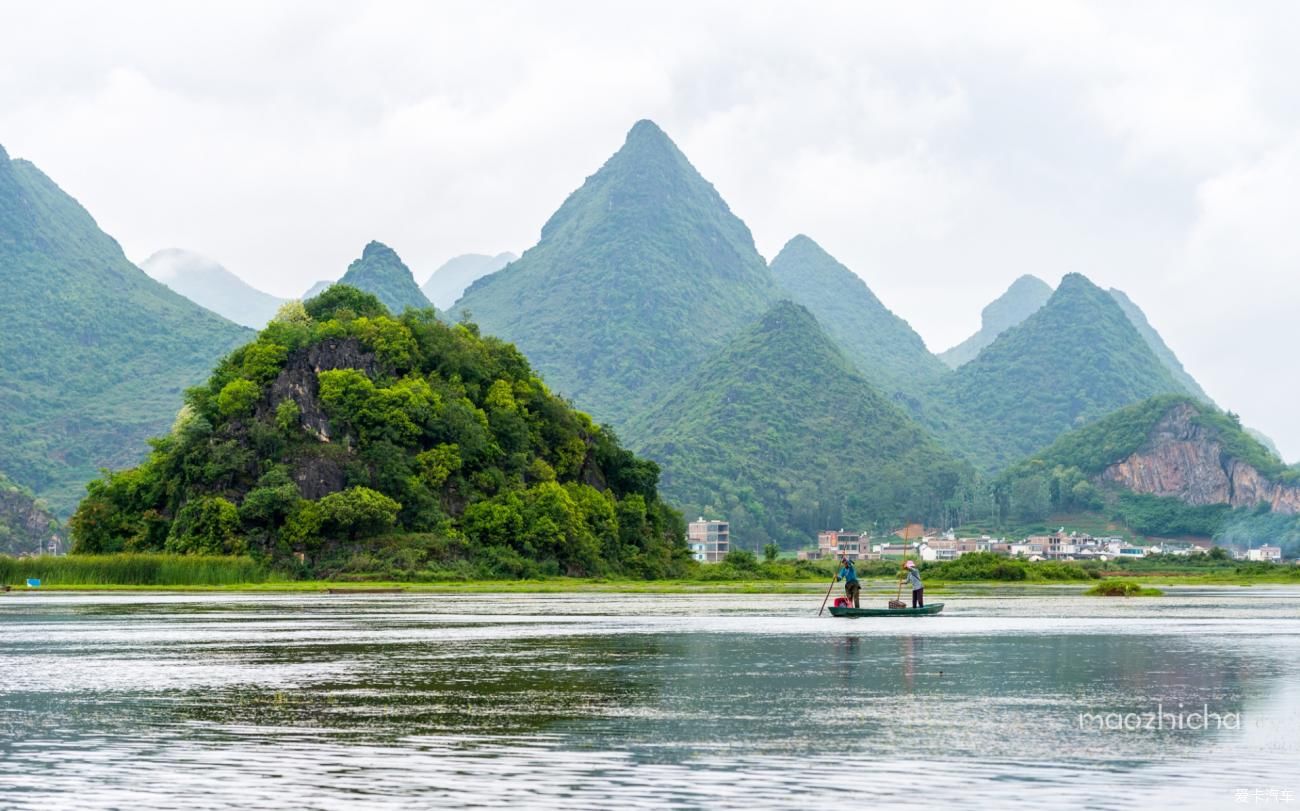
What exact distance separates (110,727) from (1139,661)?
18291 millimetres

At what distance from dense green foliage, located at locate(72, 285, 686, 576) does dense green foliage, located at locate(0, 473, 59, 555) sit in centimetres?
7700

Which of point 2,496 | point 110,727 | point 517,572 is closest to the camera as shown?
point 110,727

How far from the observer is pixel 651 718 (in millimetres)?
20641

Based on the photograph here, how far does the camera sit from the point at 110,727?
20312 millimetres

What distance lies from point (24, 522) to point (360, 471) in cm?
10097

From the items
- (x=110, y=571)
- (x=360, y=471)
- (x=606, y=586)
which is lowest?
(x=606, y=586)

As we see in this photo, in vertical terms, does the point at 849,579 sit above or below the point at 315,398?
below

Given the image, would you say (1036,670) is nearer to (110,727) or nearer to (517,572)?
(110,727)

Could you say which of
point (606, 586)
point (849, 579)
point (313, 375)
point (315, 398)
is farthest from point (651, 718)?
point (313, 375)

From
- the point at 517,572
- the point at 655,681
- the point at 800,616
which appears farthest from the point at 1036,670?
the point at 517,572

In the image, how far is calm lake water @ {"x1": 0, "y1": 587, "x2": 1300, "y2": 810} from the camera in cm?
1543

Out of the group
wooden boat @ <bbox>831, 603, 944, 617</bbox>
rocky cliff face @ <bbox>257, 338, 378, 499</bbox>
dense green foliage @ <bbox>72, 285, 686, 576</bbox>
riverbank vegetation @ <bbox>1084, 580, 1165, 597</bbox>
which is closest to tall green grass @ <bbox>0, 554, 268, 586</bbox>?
dense green foliage @ <bbox>72, 285, 686, 576</bbox>

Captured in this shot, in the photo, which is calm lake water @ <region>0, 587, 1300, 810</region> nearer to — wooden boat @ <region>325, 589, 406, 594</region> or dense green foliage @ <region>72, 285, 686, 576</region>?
wooden boat @ <region>325, 589, 406, 594</region>

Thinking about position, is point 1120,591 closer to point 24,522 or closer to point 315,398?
point 315,398
